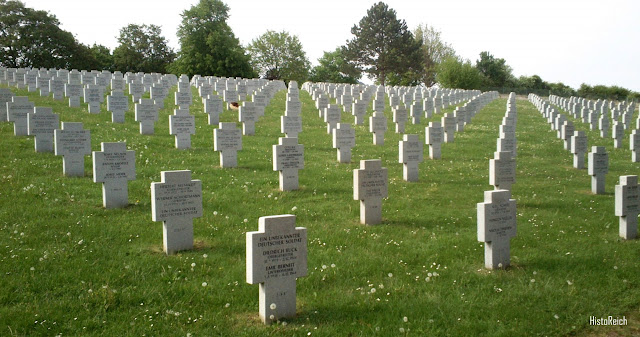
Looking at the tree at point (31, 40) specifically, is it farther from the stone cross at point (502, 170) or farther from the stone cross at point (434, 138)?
the stone cross at point (502, 170)

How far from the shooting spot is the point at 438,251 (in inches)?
324

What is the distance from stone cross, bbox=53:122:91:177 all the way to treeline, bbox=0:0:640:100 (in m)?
49.0

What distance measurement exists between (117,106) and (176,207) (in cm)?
1143

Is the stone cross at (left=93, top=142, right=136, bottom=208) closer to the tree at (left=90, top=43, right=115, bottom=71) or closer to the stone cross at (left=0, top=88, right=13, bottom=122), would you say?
the stone cross at (left=0, top=88, right=13, bottom=122)

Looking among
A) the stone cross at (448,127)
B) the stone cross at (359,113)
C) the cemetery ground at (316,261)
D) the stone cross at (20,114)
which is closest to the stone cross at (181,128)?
the cemetery ground at (316,261)

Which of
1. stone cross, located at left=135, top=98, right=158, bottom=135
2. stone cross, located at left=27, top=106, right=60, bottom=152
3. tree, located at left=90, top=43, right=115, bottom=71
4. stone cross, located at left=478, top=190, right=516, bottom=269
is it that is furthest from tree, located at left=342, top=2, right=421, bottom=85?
stone cross, located at left=478, top=190, right=516, bottom=269

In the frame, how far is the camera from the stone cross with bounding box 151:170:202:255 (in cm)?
766

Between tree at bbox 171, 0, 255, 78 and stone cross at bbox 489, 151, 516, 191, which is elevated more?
tree at bbox 171, 0, 255, 78

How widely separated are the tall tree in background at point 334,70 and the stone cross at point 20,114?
63875mm

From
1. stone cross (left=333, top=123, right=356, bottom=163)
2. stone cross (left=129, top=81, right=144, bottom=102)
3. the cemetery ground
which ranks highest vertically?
stone cross (left=129, top=81, right=144, bottom=102)

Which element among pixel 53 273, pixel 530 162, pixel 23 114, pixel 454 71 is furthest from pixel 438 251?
pixel 454 71

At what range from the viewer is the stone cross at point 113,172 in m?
9.47

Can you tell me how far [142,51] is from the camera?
6994 centimetres

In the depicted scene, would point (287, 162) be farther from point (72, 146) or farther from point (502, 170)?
point (502, 170)
